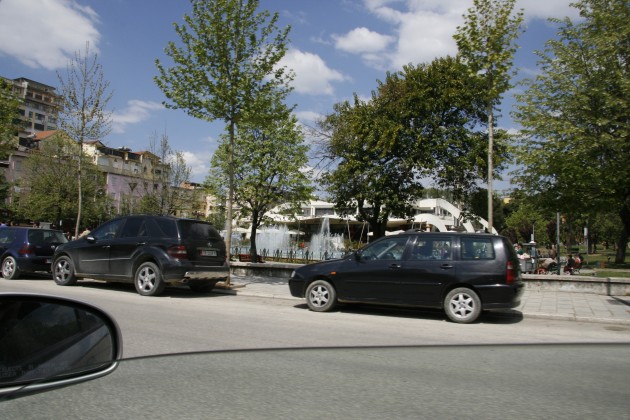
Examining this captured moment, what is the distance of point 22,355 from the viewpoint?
200 cm

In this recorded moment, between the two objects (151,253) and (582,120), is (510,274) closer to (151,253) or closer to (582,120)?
(151,253)

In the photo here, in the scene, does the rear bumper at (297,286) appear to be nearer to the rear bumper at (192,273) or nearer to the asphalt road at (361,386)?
the rear bumper at (192,273)

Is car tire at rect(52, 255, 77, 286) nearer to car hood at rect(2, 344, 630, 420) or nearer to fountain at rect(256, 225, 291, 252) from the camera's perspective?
car hood at rect(2, 344, 630, 420)

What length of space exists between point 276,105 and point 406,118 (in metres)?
12.8

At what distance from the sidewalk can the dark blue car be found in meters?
5.89

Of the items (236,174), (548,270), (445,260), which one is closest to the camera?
(445,260)

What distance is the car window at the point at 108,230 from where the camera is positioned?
484 inches

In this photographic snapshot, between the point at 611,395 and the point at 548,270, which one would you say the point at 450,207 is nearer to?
the point at 548,270

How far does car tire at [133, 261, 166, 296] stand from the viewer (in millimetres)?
11297

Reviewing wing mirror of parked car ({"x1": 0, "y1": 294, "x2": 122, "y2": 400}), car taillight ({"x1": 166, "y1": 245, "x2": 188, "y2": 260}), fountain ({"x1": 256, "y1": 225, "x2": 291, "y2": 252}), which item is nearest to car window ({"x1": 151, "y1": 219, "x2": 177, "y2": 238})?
car taillight ({"x1": 166, "y1": 245, "x2": 188, "y2": 260})

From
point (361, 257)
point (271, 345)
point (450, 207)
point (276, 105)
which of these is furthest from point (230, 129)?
point (450, 207)

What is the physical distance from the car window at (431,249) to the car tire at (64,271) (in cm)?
933

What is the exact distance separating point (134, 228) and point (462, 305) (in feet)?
26.5

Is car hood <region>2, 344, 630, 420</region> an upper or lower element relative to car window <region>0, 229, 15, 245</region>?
lower
